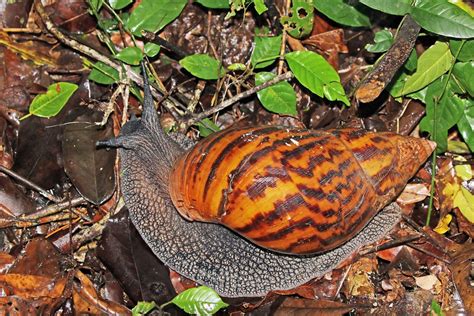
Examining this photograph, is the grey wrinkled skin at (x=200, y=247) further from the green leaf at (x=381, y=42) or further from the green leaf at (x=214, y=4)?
the green leaf at (x=381, y=42)

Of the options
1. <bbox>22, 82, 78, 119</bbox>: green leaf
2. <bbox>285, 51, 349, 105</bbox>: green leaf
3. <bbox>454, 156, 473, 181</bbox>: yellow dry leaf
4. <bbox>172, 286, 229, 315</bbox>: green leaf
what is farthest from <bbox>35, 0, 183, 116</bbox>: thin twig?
<bbox>454, 156, 473, 181</bbox>: yellow dry leaf

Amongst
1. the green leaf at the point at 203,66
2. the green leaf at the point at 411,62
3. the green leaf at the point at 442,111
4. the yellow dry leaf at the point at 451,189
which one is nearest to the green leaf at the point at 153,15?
the green leaf at the point at 203,66

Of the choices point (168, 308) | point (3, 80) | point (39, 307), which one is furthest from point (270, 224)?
point (3, 80)

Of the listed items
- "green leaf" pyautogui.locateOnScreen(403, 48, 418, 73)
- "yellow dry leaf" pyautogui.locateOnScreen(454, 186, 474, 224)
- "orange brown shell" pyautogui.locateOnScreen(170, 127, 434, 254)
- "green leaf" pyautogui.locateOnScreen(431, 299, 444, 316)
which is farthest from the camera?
"yellow dry leaf" pyautogui.locateOnScreen(454, 186, 474, 224)

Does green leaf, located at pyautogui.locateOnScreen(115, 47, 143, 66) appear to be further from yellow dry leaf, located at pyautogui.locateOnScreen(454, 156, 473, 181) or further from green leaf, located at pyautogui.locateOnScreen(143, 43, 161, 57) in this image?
yellow dry leaf, located at pyautogui.locateOnScreen(454, 156, 473, 181)

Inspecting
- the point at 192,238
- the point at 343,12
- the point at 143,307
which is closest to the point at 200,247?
the point at 192,238

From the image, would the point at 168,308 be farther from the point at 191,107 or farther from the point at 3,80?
the point at 3,80
